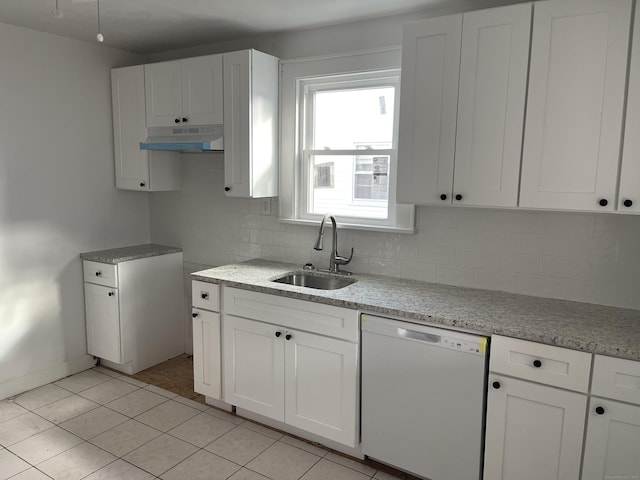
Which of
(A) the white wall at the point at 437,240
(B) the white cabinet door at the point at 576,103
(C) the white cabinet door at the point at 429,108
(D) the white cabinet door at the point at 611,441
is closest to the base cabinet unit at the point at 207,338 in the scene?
(A) the white wall at the point at 437,240

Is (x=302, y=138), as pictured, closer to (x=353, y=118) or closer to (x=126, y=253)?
(x=353, y=118)

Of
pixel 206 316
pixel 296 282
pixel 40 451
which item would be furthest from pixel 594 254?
pixel 40 451

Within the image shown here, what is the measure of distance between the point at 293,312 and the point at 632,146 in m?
1.78

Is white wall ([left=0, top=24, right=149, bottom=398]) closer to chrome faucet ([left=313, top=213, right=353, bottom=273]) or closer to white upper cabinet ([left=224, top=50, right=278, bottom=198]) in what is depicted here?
white upper cabinet ([left=224, top=50, right=278, bottom=198])

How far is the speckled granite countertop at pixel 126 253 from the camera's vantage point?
3.44 meters

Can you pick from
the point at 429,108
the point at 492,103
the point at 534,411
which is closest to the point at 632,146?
the point at 492,103

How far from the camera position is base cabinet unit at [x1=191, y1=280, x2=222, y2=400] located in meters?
2.94

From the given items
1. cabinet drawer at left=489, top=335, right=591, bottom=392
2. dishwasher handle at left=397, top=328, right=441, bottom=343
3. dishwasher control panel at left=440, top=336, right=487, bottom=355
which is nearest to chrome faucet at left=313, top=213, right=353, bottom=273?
dishwasher handle at left=397, top=328, right=441, bottom=343

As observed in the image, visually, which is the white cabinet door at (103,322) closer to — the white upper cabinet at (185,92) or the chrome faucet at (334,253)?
the white upper cabinet at (185,92)

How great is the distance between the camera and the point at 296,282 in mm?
3117

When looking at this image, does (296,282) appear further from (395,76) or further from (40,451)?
(40,451)

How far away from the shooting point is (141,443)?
2730 mm

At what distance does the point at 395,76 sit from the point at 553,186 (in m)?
1.19

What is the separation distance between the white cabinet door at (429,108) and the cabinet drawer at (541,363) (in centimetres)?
80
